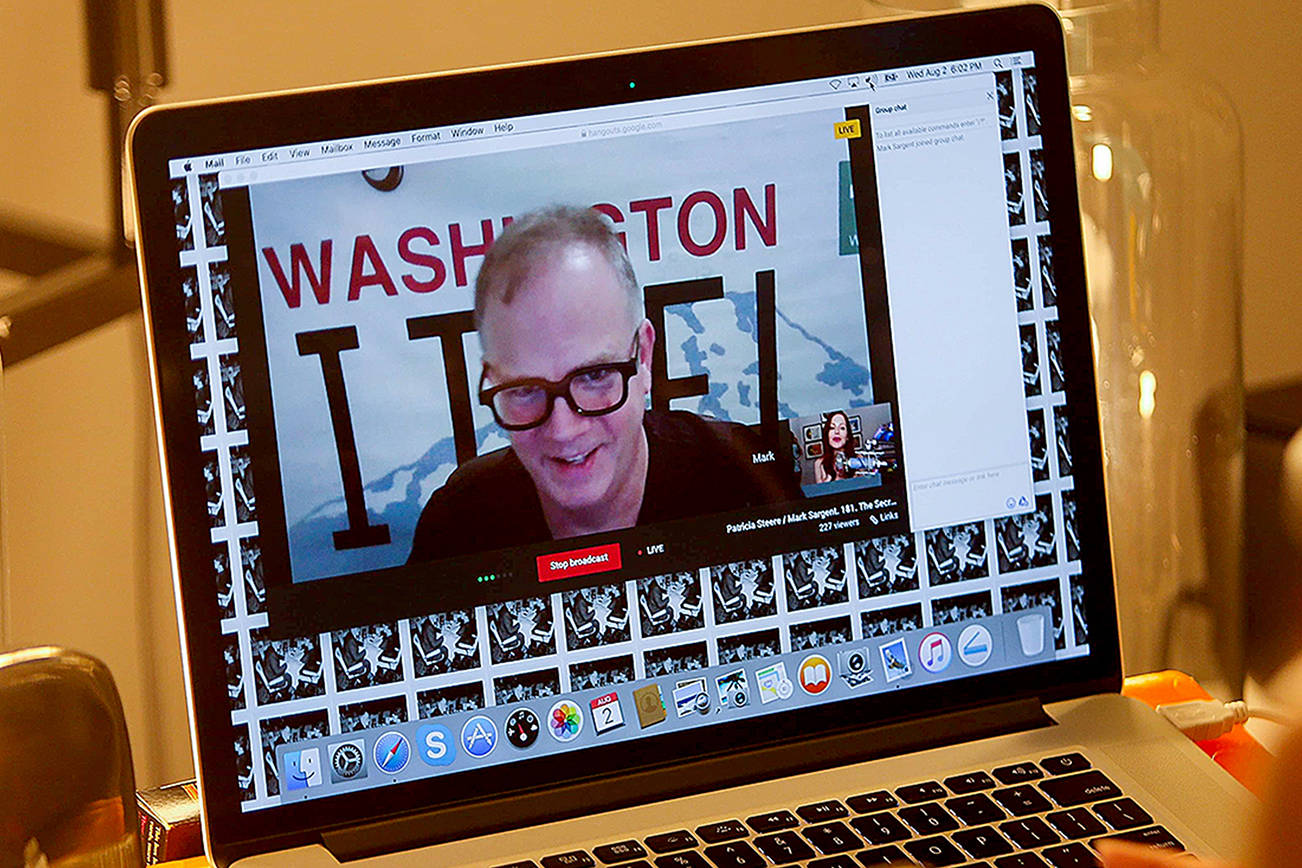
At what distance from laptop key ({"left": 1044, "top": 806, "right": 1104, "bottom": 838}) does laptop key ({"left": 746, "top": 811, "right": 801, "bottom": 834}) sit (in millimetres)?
94

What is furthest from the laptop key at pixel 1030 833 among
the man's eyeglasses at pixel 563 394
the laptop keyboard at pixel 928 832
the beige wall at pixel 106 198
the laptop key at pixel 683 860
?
the beige wall at pixel 106 198

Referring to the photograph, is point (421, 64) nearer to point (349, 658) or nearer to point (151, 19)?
point (151, 19)

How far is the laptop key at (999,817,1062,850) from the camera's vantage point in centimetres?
53

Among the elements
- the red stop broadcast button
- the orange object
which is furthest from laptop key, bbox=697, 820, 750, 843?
the orange object

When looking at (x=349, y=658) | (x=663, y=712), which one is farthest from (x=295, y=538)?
(x=663, y=712)

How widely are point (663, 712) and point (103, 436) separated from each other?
605 millimetres

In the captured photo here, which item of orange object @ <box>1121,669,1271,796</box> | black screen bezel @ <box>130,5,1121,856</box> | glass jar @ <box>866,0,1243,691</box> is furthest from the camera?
glass jar @ <box>866,0,1243,691</box>

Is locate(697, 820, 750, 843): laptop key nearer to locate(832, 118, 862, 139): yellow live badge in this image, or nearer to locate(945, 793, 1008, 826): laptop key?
locate(945, 793, 1008, 826): laptop key

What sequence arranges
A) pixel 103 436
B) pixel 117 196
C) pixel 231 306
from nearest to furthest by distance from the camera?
pixel 231 306 < pixel 117 196 < pixel 103 436

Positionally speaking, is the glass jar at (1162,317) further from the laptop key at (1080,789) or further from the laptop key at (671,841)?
the laptop key at (671,841)

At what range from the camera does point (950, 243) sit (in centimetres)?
59

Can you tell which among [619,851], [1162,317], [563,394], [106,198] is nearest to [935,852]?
[619,851]

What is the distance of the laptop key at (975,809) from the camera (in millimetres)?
542

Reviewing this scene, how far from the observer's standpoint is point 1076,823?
21.2 inches
